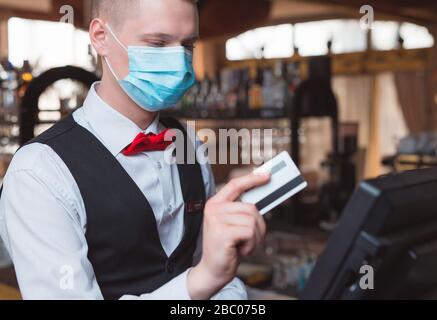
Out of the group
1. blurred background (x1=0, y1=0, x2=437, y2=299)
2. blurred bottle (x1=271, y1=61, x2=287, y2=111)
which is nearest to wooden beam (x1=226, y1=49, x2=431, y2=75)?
blurred background (x1=0, y1=0, x2=437, y2=299)

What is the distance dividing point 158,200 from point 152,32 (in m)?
0.39

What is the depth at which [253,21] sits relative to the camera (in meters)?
3.99

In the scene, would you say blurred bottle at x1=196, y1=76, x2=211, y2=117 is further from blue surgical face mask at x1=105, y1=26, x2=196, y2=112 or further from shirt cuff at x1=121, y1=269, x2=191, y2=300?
shirt cuff at x1=121, y1=269, x2=191, y2=300

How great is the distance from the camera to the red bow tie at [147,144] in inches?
50.7

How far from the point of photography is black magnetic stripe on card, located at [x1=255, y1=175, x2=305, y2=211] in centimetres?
77

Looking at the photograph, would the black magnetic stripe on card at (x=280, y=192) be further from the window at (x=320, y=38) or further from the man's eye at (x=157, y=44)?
the window at (x=320, y=38)

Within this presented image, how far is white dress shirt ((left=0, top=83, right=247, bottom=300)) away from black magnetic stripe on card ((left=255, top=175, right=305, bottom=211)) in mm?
212

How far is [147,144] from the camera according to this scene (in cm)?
132

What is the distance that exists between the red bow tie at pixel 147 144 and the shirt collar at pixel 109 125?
17 millimetres

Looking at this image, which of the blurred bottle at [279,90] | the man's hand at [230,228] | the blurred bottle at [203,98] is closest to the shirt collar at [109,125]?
the man's hand at [230,228]

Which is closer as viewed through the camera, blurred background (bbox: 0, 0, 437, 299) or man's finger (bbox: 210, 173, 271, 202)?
man's finger (bbox: 210, 173, 271, 202)

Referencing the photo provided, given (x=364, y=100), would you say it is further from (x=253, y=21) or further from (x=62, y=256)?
(x=62, y=256)

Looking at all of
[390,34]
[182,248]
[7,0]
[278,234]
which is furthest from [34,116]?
[390,34]

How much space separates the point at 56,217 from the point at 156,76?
43 centimetres
